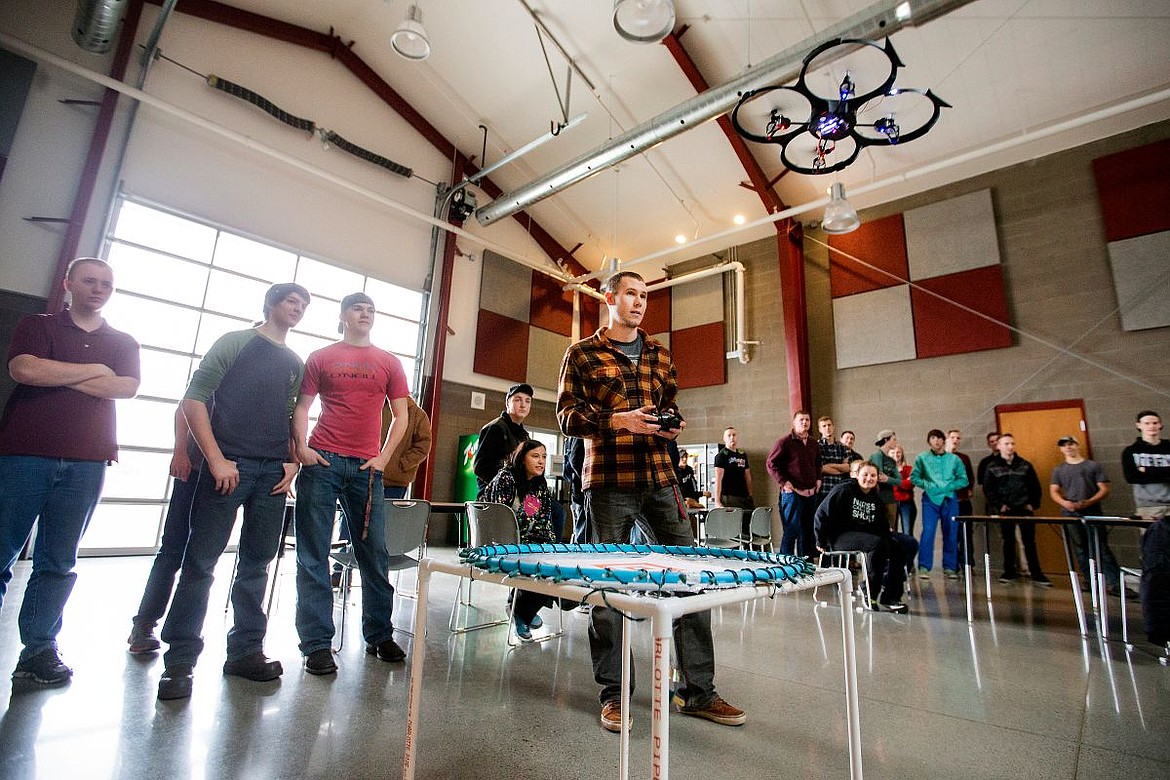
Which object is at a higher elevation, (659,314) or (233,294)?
(659,314)

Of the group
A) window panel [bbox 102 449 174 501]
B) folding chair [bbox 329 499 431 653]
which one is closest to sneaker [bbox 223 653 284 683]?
folding chair [bbox 329 499 431 653]

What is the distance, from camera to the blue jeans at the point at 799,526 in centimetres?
456

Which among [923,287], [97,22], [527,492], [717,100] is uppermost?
[717,100]

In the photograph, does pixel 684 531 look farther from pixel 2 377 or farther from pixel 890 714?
pixel 2 377

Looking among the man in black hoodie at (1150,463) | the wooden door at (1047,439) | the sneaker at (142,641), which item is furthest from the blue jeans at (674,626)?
the wooden door at (1047,439)

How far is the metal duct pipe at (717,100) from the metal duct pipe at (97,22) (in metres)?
4.23

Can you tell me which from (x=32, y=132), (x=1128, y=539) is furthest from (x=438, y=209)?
(x=1128, y=539)

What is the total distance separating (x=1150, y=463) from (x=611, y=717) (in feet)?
15.4

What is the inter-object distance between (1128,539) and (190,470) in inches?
300

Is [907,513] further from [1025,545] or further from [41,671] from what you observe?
[41,671]

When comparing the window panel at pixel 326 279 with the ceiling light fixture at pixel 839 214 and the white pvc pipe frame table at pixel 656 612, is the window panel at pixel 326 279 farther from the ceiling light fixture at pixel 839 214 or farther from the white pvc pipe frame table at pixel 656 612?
the white pvc pipe frame table at pixel 656 612

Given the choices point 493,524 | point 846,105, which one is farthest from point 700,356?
point 493,524

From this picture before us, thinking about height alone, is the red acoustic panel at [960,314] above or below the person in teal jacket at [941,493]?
above

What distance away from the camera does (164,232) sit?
572 centimetres
